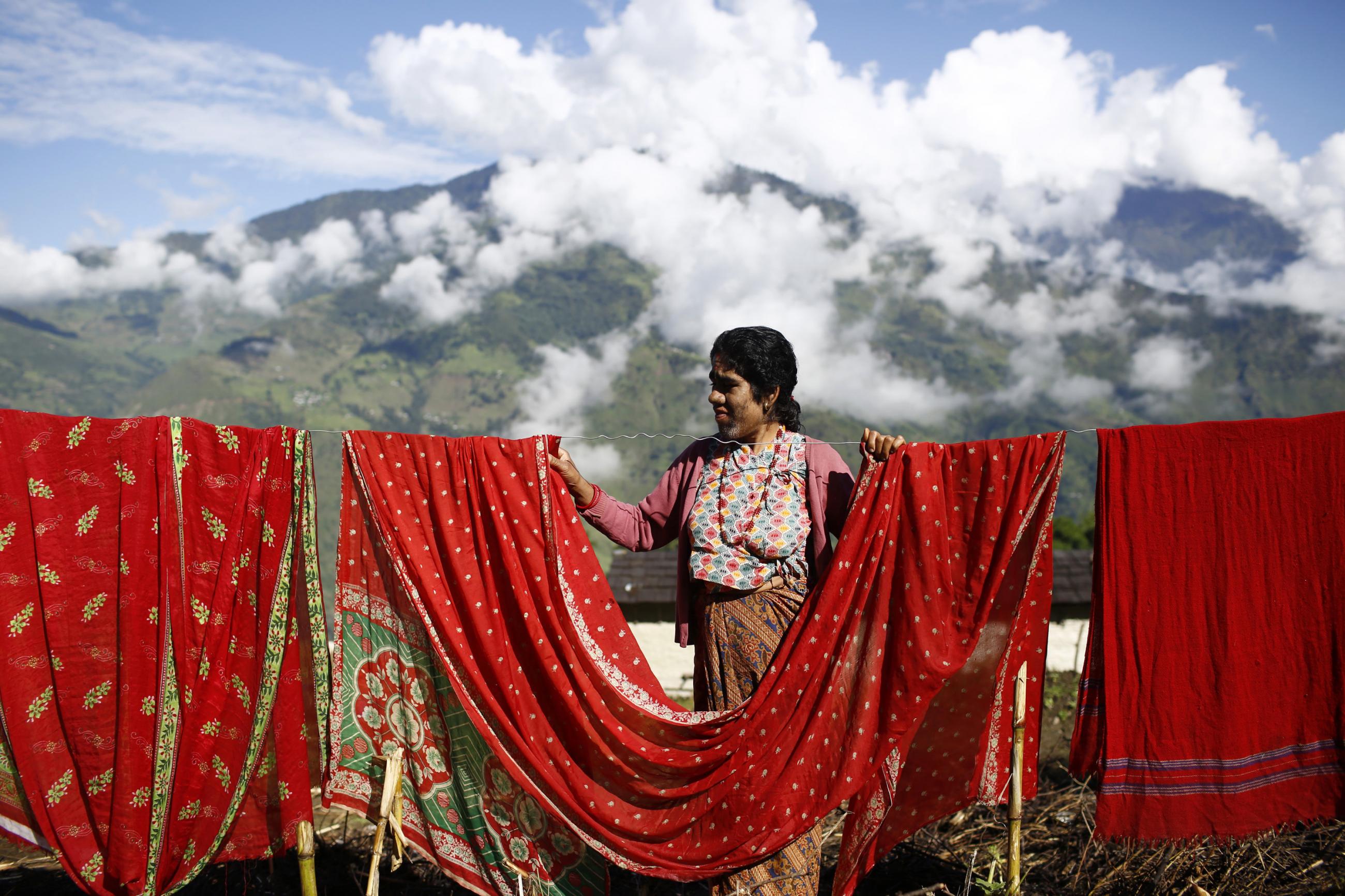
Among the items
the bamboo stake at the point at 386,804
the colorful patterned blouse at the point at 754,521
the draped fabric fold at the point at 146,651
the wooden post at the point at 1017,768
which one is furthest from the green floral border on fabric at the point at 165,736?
the wooden post at the point at 1017,768

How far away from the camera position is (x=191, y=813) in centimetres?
349

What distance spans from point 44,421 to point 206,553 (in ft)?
2.63

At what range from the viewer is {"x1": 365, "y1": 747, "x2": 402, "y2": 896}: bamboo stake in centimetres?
352

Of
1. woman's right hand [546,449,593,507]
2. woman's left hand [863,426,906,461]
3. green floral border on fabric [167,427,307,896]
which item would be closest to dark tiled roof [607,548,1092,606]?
woman's right hand [546,449,593,507]

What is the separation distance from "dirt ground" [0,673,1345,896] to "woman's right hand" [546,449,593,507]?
161cm

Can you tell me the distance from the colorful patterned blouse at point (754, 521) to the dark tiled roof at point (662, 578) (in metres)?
10.1

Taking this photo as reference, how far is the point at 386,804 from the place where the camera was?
3547 millimetres

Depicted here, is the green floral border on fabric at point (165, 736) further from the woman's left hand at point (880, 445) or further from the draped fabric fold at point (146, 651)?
the woman's left hand at point (880, 445)

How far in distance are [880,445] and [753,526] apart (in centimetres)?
60

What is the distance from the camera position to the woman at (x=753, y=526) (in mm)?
3496

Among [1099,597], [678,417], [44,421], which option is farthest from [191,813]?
[678,417]

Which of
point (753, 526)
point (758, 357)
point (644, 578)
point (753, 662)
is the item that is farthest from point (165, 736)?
point (644, 578)

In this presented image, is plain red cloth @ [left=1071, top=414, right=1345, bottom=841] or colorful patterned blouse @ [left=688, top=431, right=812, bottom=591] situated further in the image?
colorful patterned blouse @ [left=688, top=431, right=812, bottom=591]

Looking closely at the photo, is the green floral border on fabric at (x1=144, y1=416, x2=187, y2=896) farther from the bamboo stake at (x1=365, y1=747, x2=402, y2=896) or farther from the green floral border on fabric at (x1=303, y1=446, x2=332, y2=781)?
the bamboo stake at (x1=365, y1=747, x2=402, y2=896)
